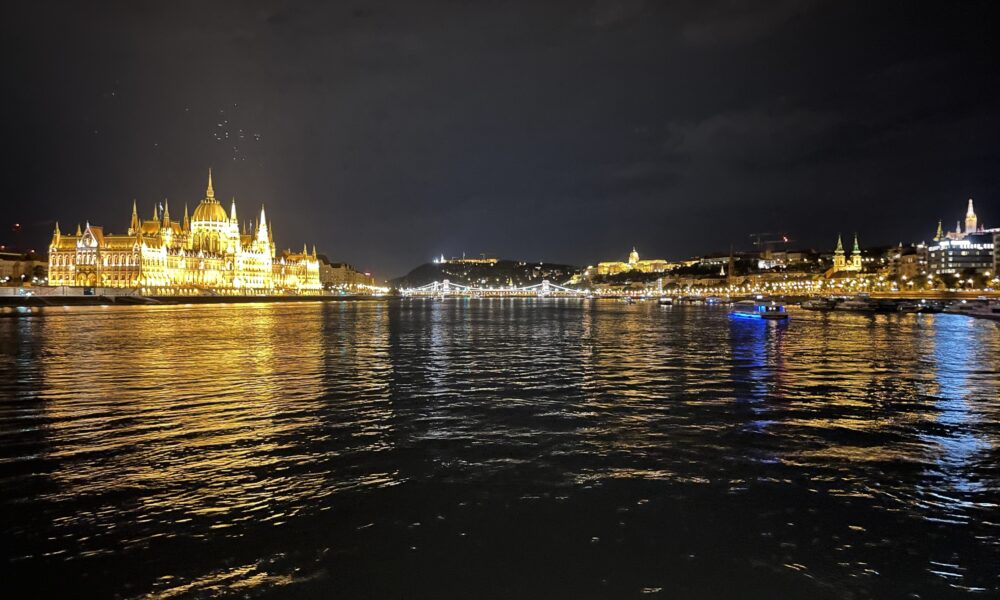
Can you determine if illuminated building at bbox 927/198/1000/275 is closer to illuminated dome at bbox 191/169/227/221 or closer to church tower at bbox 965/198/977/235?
church tower at bbox 965/198/977/235

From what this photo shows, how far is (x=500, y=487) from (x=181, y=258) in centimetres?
14286

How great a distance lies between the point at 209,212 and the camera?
6043 inches

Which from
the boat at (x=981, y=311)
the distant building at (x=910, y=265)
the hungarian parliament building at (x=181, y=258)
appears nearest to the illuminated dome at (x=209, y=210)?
the hungarian parliament building at (x=181, y=258)

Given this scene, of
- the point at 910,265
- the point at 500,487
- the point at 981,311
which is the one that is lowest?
the point at 981,311

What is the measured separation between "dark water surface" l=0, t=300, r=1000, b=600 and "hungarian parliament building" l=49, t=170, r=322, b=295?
113 metres

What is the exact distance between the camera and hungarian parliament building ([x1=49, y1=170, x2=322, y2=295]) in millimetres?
121500

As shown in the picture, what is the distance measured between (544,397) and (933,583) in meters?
9.14

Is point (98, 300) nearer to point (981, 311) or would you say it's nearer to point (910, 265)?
point (981, 311)

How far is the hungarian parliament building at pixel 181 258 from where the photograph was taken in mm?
121500

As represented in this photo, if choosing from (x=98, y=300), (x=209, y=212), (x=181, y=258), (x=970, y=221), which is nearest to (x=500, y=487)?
(x=98, y=300)

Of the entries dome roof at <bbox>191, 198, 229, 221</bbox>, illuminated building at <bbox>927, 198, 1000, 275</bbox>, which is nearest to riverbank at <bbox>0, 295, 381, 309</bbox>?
dome roof at <bbox>191, 198, 229, 221</bbox>

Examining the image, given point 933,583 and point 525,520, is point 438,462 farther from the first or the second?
point 933,583

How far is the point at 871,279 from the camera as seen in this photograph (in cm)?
16225

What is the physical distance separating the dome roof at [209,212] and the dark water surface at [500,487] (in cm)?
15011
